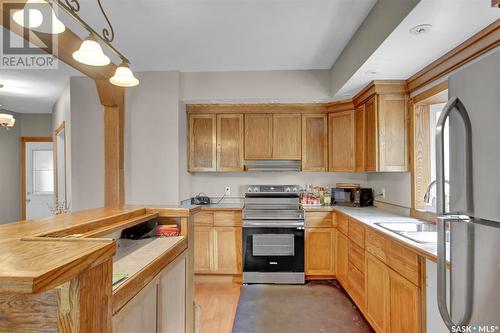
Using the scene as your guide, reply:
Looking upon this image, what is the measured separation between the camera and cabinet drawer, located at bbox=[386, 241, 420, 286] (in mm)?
1613

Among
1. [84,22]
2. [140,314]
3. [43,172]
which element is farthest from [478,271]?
[43,172]

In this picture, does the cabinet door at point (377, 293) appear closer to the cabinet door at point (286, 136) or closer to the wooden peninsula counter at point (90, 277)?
the wooden peninsula counter at point (90, 277)

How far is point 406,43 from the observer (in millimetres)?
1884

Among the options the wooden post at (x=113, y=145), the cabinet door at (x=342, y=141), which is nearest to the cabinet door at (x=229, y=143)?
the cabinet door at (x=342, y=141)

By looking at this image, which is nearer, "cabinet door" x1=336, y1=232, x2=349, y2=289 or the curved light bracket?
the curved light bracket

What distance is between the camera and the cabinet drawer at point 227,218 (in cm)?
338

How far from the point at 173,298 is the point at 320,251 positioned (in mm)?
2139

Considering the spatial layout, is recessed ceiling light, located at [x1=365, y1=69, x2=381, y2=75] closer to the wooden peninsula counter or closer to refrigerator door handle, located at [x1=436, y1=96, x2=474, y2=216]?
refrigerator door handle, located at [x1=436, y1=96, x2=474, y2=216]

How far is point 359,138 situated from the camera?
327 cm

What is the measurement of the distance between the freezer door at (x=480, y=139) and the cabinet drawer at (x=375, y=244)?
1115 mm

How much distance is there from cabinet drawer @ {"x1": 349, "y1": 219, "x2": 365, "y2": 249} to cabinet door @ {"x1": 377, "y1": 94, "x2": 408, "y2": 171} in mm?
602

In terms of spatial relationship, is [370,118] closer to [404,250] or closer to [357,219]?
[357,219]

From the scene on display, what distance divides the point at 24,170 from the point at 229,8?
5697mm

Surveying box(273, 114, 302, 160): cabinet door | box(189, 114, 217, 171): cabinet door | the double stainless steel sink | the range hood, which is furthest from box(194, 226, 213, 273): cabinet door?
the double stainless steel sink
